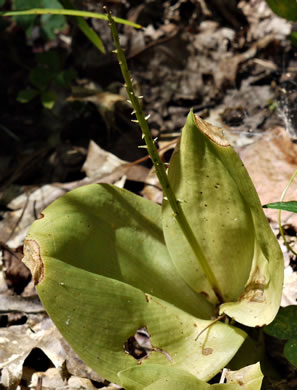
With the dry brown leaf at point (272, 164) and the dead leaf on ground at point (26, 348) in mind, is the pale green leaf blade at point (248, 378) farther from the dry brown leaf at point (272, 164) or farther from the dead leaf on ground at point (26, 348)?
the dry brown leaf at point (272, 164)

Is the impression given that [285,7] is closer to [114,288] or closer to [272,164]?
[272,164]

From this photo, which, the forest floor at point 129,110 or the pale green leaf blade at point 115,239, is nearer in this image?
the pale green leaf blade at point 115,239

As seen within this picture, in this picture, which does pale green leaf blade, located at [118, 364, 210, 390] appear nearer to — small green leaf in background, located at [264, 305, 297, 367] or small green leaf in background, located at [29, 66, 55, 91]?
small green leaf in background, located at [264, 305, 297, 367]

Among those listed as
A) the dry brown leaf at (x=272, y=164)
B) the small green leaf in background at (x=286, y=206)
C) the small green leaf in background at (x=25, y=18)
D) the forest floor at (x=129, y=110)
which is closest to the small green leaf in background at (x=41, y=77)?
the forest floor at (x=129, y=110)

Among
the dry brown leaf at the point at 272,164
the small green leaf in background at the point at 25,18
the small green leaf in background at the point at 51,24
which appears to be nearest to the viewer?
Answer: the dry brown leaf at the point at 272,164

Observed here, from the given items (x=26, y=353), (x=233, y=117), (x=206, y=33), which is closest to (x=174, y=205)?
(x=26, y=353)

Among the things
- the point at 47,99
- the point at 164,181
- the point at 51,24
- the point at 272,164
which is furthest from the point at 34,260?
the point at 51,24

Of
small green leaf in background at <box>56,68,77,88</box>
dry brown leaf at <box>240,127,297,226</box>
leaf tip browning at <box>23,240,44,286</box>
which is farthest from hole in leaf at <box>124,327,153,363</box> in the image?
small green leaf in background at <box>56,68,77,88</box>

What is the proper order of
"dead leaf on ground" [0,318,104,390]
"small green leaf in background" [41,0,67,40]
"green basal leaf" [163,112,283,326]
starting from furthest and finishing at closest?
1. "small green leaf in background" [41,0,67,40]
2. "dead leaf on ground" [0,318,104,390]
3. "green basal leaf" [163,112,283,326]

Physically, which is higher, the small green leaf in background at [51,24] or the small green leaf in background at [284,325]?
the small green leaf in background at [51,24]
